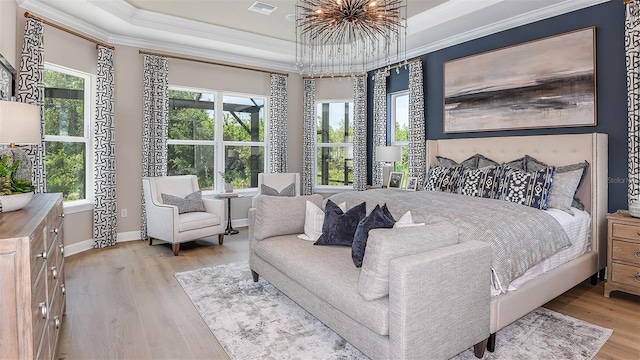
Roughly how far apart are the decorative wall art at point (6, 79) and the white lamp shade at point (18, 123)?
132 cm

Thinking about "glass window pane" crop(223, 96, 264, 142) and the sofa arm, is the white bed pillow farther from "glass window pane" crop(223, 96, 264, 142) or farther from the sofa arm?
"glass window pane" crop(223, 96, 264, 142)

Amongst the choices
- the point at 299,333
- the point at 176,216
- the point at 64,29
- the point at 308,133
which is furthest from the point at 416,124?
the point at 64,29

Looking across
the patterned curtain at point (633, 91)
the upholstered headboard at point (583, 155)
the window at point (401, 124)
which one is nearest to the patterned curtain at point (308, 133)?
the window at point (401, 124)

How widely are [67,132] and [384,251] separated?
4.52m

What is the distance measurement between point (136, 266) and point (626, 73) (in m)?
5.33

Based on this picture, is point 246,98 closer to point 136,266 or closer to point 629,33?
point 136,266

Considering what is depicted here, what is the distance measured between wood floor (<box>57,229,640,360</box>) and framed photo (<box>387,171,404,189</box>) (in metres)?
2.53

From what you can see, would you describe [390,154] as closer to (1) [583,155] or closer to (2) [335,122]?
(2) [335,122]

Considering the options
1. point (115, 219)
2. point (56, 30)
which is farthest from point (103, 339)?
point (56, 30)

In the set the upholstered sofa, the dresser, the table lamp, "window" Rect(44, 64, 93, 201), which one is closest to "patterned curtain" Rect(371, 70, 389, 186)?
the table lamp

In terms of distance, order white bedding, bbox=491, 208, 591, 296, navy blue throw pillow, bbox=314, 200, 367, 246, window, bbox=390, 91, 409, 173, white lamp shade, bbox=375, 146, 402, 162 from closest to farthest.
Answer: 1. white bedding, bbox=491, 208, 591, 296
2. navy blue throw pillow, bbox=314, 200, 367, 246
3. white lamp shade, bbox=375, 146, 402, 162
4. window, bbox=390, 91, 409, 173

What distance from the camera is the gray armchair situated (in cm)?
448

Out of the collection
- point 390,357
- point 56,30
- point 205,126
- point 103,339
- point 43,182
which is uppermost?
point 56,30

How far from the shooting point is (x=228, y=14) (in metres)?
4.66
